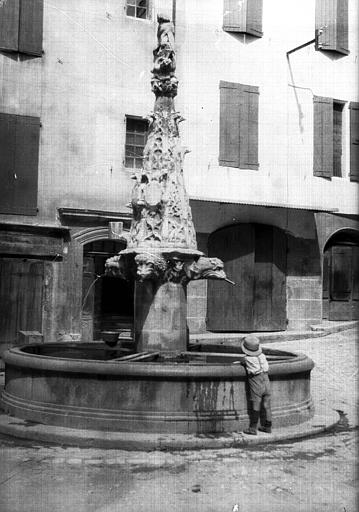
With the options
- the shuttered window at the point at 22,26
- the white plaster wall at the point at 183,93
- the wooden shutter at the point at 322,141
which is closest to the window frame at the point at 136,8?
the white plaster wall at the point at 183,93

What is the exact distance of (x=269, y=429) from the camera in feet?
22.4

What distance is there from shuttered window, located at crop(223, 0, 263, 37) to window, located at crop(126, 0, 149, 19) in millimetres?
2255

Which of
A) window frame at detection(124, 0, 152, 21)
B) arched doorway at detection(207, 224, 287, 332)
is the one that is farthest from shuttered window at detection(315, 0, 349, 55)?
arched doorway at detection(207, 224, 287, 332)

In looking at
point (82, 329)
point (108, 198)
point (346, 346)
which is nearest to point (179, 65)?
point (108, 198)

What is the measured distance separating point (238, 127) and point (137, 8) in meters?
4.16

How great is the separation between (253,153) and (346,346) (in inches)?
236

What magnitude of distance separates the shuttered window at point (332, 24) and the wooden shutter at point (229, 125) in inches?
130

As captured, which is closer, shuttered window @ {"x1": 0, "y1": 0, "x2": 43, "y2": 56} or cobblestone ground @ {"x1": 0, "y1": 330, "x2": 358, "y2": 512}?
cobblestone ground @ {"x1": 0, "y1": 330, "x2": 358, "y2": 512}

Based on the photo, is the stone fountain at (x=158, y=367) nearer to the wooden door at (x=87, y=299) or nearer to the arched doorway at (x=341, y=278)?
the wooden door at (x=87, y=299)

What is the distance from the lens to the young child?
6.75m

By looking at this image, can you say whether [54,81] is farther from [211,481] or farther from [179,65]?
[211,481]

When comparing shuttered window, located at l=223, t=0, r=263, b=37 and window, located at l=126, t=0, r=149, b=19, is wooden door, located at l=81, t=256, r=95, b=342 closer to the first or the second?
window, located at l=126, t=0, r=149, b=19

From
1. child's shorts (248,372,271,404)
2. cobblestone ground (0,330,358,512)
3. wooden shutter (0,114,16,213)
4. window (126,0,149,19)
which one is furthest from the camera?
window (126,0,149,19)

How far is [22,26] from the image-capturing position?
15.5m
